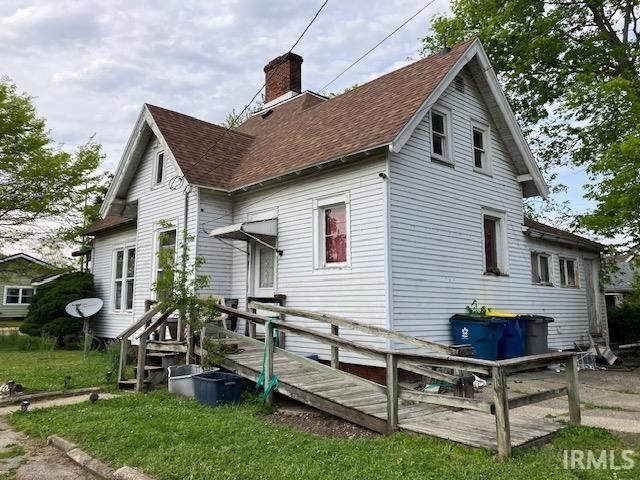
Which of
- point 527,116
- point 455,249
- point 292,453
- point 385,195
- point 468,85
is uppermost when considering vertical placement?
point 527,116

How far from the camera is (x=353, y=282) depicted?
9742mm

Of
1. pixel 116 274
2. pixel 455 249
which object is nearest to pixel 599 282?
pixel 455 249

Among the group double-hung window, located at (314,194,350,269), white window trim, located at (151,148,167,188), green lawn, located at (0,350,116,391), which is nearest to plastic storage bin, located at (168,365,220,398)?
green lawn, located at (0,350,116,391)

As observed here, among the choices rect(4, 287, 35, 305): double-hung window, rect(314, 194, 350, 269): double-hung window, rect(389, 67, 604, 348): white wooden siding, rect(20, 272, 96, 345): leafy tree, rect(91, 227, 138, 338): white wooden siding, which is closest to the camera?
rect(389, 67, 604, 348): white wooden siding

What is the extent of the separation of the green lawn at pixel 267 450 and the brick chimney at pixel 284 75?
14658 mm

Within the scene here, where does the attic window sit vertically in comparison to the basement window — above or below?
above

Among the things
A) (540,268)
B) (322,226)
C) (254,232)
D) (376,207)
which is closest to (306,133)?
(322,226)

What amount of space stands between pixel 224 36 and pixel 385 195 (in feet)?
13.3

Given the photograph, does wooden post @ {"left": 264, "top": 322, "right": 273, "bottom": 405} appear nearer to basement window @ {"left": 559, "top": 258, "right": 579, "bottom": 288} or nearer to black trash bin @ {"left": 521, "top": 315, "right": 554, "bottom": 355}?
black trash bin @ {"left": 521, "top": 315, "right": 554, "bottom": 355}

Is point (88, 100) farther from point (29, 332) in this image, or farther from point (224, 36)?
point (29, 332)

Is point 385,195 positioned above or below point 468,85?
below

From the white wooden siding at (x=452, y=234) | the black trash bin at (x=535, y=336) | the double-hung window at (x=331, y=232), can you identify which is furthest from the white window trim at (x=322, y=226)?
the black trash bin at (x=535, y=336)

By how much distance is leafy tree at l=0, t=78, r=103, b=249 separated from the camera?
2005 centimetres

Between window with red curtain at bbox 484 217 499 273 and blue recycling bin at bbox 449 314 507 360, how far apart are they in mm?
2300
